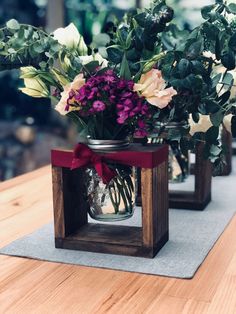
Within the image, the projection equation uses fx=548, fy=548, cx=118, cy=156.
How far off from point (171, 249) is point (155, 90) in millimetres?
360

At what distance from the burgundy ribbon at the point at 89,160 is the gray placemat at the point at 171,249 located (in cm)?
18

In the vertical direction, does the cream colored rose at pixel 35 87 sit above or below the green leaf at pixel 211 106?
above

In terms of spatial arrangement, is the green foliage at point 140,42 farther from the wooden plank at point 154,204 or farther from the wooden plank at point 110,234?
the wooden plank at point 110,234

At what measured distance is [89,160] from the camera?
1.14 metres

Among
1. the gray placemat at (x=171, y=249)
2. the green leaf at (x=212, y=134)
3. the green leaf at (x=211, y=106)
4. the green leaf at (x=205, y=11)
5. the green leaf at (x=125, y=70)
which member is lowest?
the gray placemat at (x=171, y=249)

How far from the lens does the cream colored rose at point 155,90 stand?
3.62 feet

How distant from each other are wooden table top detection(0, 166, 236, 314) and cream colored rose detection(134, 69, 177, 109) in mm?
347

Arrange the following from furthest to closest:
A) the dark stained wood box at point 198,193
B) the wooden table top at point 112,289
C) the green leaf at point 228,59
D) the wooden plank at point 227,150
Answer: the wooden plank at point 227,150 → the dark stained wood box at point 198,193 → the green leaf at point 228,59 → the wooden table top at point 112,289

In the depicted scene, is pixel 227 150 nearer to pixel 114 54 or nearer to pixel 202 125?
pixel 202 125

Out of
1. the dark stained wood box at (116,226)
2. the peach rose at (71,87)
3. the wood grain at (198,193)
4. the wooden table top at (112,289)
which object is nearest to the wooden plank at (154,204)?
the dark stained wood box at (116,226)

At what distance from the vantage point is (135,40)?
1173 mm

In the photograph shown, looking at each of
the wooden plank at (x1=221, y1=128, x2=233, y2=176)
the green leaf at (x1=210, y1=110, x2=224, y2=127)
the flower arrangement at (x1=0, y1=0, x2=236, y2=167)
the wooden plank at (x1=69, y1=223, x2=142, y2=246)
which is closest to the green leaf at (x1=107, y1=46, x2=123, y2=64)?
the flower arrangement at (x1=0, y1=0, x2=236, y2=167)

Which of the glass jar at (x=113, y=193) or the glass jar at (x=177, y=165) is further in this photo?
→ the glass jar at (x=177, y=165)

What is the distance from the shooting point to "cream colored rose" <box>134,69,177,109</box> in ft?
3.62
